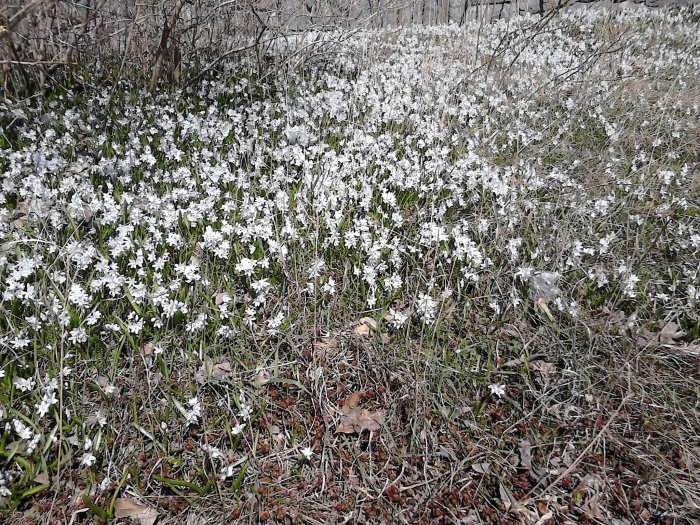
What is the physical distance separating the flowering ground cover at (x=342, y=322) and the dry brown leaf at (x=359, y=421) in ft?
0.08

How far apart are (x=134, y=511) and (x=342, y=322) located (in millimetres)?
1498

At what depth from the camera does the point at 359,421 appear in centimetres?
251

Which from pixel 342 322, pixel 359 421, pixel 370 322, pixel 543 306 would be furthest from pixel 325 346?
pixel 543 306

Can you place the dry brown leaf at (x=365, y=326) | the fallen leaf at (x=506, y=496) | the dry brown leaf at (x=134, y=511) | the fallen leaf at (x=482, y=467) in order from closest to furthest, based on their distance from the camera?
the dry brown leaf at (x=134, y=511)
the fallen leaf at (x=506, y=496)
the fallen leaf at (x=482, y=467)
the dry brown leaf at (x=365, y=326)

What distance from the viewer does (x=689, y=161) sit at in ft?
14.9

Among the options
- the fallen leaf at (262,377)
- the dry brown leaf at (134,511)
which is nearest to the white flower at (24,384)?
the dry brown leaf at (134,511)

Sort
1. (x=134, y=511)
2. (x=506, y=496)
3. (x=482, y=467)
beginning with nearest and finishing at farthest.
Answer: (x=134, y=511) < (x=506, y=496) < (x=482, y=467)

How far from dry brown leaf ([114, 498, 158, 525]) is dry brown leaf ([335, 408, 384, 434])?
3.02 ft

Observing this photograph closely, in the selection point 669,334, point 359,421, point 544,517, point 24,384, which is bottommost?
point 544,517

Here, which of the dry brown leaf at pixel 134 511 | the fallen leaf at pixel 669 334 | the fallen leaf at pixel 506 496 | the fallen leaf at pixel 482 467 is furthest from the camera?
the fallen leaf at pixel 669 334

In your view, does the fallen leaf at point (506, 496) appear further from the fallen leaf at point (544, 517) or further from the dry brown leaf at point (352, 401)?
the dry brown leaf at point (352, 401)

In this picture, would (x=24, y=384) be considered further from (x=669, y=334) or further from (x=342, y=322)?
(x=669, y=334)

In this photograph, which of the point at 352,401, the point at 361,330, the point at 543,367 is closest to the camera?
the point at 352,401

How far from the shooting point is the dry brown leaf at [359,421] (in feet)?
8.11
